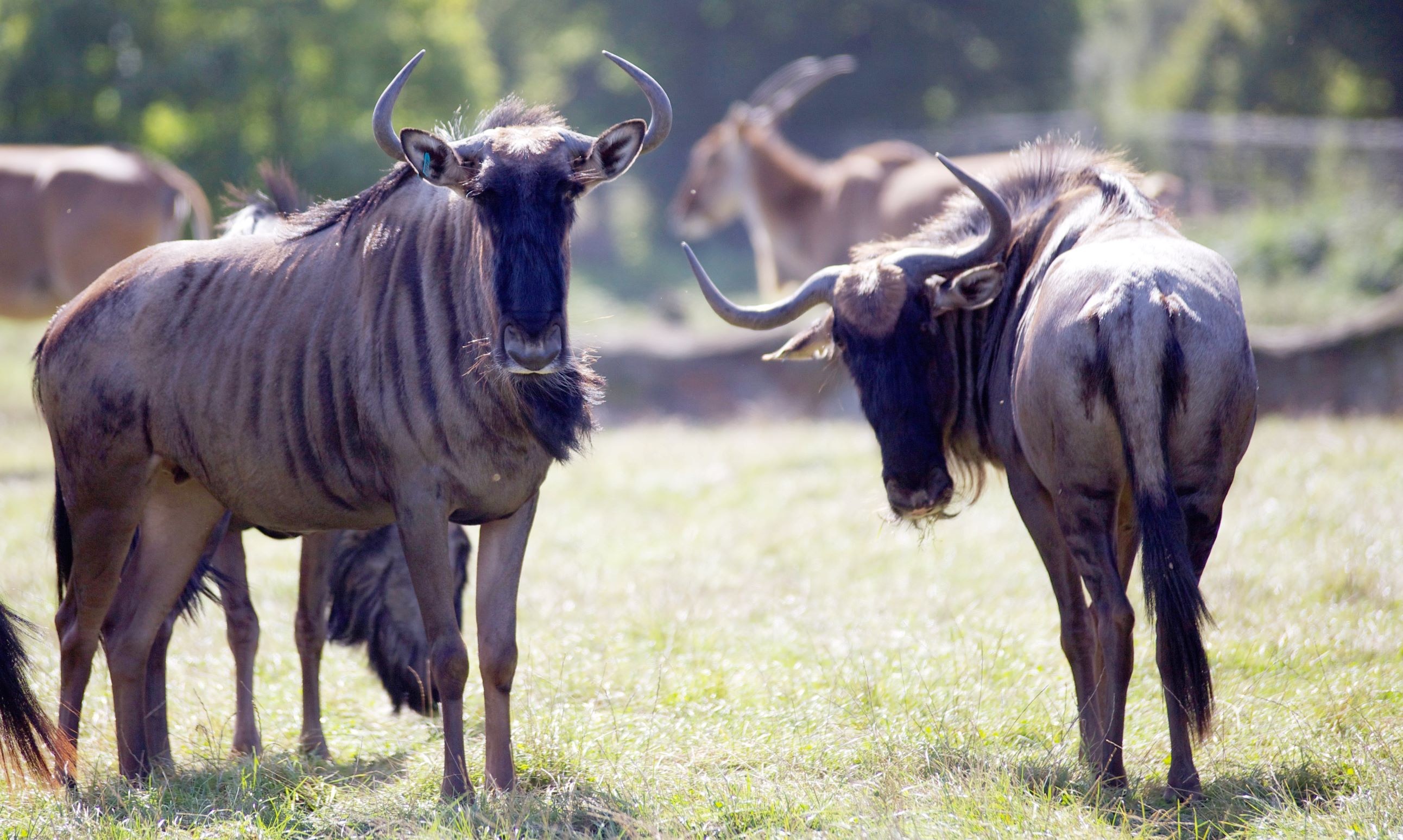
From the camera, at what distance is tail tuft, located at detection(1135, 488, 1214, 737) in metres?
3.59

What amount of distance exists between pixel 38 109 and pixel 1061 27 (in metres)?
25.5

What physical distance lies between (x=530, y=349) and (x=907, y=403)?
1592 mm

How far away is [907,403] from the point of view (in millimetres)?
4559

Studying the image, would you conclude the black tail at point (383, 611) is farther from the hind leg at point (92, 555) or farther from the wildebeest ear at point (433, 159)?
the wildebeest ear at point (433, 159)

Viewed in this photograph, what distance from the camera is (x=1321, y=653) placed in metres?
5.04

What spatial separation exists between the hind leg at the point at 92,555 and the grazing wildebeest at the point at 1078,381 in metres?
2.29

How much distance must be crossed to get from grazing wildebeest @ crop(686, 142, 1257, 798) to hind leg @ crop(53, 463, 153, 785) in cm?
229

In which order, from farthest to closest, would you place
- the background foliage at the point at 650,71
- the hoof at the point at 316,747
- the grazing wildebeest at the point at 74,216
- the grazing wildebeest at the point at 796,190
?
the background foliage at the point at 650,71 → the grazing wildebeest at the point at 796,190 → the grazing wildebeest at the point at 74,216 → the hoof at the point at 316,747

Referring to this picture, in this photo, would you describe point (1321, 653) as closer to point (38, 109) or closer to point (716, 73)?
point (38, 109)

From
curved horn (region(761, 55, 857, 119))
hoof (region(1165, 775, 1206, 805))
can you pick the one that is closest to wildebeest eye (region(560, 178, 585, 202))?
hoof (region(1165, 775, 1206, 805))

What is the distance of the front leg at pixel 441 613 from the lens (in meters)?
3.95

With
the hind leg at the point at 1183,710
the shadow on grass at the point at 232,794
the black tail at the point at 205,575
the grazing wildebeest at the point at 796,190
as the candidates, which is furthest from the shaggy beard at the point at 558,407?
the grazing wildebeest at the point at 796,190

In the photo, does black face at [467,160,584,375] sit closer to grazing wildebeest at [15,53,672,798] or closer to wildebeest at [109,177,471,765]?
grazing wildebeest at [15,53,672,798]

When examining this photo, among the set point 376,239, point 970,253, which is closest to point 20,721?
point 376,239
